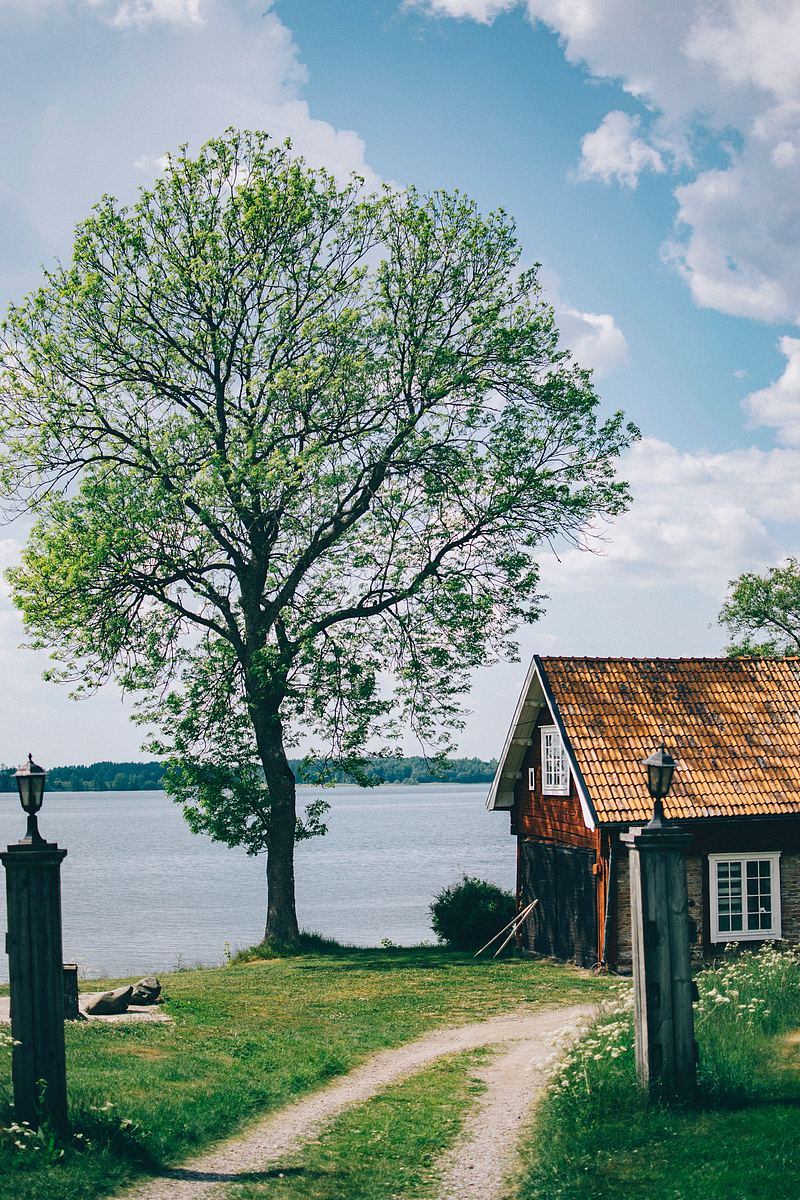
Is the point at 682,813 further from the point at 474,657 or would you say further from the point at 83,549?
the point at 83,549

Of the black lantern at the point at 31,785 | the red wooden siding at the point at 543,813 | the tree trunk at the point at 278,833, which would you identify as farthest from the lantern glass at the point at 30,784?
the tree trunk at the point at 278,833

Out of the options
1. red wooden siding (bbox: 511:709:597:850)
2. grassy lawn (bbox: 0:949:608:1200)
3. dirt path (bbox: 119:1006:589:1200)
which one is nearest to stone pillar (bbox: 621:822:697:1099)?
dirt path (bbox: 119:1006:589:1200)

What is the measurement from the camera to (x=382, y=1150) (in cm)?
1166

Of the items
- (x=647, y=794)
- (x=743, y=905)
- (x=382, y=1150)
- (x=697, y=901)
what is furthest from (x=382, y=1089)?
(x=743, y=905)

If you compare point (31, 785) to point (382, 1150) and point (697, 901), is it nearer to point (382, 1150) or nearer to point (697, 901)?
point (382, 1150)

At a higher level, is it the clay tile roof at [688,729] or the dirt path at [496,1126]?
the clay tile roof at [688,729]

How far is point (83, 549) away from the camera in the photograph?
2844 cm

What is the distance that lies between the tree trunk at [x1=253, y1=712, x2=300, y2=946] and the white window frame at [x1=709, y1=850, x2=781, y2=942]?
36.1 feet

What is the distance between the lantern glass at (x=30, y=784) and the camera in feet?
39.1

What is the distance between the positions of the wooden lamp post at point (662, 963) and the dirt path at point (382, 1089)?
153cm

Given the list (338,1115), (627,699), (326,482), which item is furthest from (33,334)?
(338,1115)

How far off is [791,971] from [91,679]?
19.1 meters

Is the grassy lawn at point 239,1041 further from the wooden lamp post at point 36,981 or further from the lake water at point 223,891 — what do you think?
the lake water at point 223,891

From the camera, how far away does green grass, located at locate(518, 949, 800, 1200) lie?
9797mm
